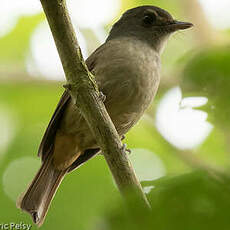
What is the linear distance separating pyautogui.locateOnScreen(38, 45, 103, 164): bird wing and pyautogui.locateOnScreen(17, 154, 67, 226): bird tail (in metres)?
0.10

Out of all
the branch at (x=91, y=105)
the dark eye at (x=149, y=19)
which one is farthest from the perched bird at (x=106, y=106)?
the branch at (x=91, y=105)

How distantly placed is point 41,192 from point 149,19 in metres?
1.96

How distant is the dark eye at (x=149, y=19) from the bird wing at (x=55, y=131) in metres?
0.81

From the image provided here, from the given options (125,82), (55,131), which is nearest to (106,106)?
(125,82)

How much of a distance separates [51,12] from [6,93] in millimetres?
3432

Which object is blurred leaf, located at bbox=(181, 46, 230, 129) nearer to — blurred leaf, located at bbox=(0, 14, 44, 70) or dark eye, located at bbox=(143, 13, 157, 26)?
dark eye, located at bbox=(143, 13, 157, 26)

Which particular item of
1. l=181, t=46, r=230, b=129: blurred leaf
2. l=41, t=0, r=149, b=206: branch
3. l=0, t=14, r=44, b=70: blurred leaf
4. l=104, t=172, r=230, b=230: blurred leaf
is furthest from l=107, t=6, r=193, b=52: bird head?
l=104, t=172, r=230, b=230: blurred leaf

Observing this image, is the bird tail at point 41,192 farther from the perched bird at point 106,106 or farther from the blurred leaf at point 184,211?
the blurred leaf at point 184,211

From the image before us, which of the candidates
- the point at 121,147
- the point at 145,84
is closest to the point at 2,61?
the point at 145,84

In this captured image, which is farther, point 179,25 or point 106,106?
point 179,25

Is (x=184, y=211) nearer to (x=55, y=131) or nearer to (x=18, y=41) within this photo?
(x=55, y=131)

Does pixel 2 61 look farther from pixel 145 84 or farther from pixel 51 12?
pixel 51 12

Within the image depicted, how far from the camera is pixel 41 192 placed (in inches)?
154

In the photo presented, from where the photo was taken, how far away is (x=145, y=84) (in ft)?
12.4
